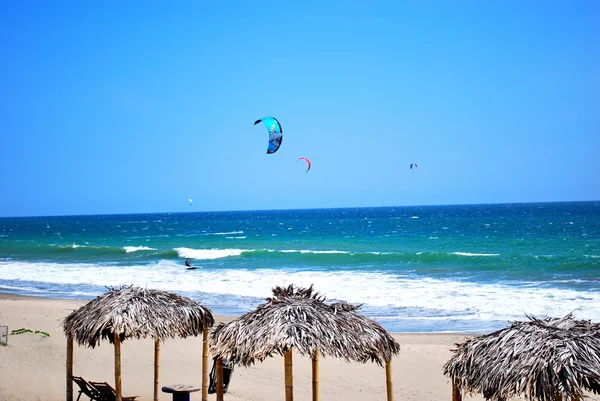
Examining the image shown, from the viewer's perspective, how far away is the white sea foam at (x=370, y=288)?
53.2ft

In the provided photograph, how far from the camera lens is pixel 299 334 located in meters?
6.20

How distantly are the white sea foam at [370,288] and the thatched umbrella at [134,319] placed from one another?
272cm

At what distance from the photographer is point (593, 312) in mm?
15312

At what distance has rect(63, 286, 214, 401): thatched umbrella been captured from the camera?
7.22 m

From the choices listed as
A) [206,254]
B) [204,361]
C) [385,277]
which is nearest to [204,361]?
[204,361]

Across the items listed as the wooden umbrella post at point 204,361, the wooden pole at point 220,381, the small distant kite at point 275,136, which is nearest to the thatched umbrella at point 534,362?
the wooden pole at point 220,381

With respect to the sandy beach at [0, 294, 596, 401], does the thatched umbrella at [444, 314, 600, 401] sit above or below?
above

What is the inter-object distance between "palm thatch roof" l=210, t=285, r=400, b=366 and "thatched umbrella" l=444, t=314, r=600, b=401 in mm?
960

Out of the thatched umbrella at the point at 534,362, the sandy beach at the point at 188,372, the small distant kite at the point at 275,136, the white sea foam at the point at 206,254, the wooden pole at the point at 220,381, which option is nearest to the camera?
the thatched umbrella at the point at 534,362

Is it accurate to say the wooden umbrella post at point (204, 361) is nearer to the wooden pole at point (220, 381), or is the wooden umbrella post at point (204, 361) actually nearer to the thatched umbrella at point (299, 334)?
the wooden pole at point (220, 381)

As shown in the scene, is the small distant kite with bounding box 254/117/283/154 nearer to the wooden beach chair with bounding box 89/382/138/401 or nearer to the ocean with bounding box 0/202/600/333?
the ocean with bounding box 0/202/600/333

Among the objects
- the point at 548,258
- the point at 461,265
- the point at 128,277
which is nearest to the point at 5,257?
the point at 128,277

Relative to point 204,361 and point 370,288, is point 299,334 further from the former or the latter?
point 370,288

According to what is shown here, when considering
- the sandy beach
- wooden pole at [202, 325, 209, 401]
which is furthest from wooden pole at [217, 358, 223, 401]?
the sandy beach
